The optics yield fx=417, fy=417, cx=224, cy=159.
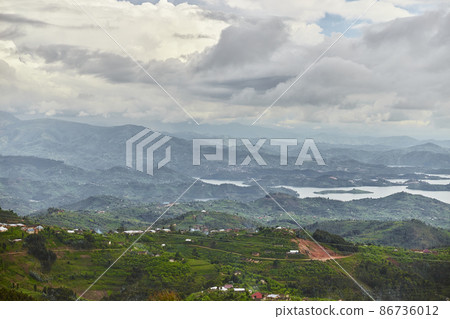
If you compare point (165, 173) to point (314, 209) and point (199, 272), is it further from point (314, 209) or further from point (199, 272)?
point (199, 272)

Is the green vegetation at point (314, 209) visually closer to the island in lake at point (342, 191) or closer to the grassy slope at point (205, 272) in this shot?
the island in lake at point (342, 191)

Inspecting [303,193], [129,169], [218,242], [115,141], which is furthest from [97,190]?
[218,242]

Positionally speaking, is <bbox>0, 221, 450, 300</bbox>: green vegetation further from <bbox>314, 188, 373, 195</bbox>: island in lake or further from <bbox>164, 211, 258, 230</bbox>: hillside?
<bbox>314, 188, 373, 195</bbox>: island in lake

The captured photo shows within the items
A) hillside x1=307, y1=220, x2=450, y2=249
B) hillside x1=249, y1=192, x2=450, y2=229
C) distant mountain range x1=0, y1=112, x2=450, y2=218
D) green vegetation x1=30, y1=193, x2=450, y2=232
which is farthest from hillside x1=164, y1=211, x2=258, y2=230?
distant mountain range x1=0, y1=112, x2=450, y2=218

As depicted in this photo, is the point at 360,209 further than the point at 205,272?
Yes

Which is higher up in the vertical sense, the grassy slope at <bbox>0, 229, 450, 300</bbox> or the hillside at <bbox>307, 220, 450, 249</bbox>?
the grassy slope at <bbox>0, 229, 450, 300</bbox>

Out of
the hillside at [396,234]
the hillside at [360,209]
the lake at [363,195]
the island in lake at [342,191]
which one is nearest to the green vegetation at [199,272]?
the hillside at [396,234]

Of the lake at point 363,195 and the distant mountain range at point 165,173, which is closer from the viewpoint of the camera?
the lake at point 363,195

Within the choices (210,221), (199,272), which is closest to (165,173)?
(210,221)
